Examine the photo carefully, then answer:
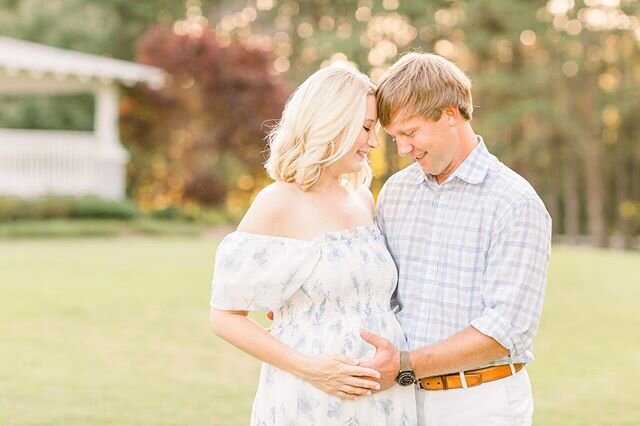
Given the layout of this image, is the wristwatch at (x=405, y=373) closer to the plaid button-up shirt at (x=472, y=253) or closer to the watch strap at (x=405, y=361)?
the watch strap at (x=405, y=361)

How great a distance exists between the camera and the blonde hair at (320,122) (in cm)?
322

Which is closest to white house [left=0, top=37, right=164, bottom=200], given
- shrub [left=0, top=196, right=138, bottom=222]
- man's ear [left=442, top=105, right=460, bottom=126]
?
shrub [left=0, top=196, right=138, bottom=222]

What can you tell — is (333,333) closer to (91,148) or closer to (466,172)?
(466,172)

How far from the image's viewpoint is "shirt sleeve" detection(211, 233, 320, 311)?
319 centimetres

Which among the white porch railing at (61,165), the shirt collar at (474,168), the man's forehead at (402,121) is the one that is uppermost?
the man's forehead at (402,121)

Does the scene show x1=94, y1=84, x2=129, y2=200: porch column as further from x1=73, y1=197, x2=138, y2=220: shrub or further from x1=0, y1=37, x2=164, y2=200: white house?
x1=73, y1=197, x2=138, y2=220: shrub

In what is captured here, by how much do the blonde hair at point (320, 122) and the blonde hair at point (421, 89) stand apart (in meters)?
0.08

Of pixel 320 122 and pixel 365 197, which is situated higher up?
pixel 320 122

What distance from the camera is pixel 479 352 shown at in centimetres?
312

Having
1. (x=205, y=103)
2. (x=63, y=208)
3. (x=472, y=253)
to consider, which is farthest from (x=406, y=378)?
(x=205, y=103)

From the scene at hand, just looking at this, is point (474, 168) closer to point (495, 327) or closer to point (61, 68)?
point (495, 327)

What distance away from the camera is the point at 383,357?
10.3ft

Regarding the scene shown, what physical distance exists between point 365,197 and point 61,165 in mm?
18063

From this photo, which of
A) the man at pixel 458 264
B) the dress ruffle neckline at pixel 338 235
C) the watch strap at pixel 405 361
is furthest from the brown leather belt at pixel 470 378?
the dress ruffle neckline at pixel 338 235
